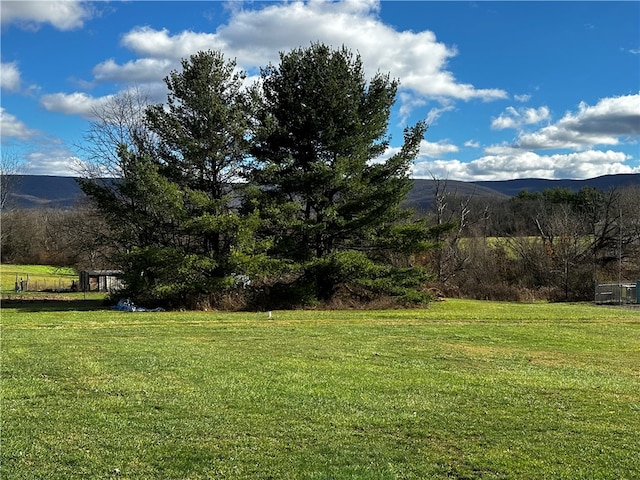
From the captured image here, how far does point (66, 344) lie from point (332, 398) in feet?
24.9

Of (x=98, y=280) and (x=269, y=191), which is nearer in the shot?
(x=269, y=191)

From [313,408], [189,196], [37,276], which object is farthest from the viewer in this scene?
→ [37,276]

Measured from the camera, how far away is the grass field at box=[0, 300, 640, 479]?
552 centimetres

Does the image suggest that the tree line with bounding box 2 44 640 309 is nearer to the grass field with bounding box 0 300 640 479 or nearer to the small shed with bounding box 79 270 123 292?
the grass field with bounding box 0 300 640 479

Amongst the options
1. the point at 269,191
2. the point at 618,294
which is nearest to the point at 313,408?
the point at 269,191

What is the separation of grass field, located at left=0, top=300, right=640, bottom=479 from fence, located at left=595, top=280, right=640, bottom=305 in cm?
2488

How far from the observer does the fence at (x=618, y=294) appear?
36750 mm

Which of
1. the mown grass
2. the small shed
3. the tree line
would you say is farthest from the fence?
the mown grass

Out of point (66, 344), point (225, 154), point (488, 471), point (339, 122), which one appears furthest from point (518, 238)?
point (488, 471)

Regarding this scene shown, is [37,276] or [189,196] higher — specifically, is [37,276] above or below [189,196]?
below

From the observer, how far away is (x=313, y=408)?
757cm

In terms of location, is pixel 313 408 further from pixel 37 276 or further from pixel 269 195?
pixel 37 276

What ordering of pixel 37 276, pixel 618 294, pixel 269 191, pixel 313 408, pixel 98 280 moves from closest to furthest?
1. pixel 313 408
2. pixel 269 191
3. pixel 618 294
4. pixel 98 280
5. pixel 37 276

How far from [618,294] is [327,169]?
2256cm
